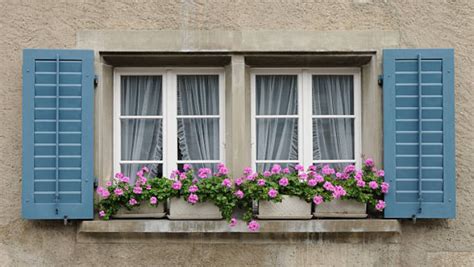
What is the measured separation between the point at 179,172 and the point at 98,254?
2.98ft

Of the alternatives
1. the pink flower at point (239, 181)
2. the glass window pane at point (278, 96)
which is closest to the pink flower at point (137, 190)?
the pink flower at point (239, 181)

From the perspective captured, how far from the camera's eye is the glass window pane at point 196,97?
5.41 meters

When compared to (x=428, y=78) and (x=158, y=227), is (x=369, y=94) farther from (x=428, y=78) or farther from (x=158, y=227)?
(x=158, y=227)

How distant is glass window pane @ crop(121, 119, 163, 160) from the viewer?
17.6ft

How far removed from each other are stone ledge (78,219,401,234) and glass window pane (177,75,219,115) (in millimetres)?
958

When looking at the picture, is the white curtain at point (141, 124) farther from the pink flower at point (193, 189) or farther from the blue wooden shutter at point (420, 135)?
the blue wooden shutter at point (420, 135)

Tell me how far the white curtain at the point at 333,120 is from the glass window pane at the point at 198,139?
0.84 metres

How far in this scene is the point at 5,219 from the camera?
510cm

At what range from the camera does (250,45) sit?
516cm

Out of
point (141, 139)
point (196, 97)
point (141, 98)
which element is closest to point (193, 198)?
point (141, 139)

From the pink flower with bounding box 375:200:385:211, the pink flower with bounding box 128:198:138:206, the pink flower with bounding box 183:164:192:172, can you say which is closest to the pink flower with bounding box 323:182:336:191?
the pink flower with bounding box 375:200:385:211

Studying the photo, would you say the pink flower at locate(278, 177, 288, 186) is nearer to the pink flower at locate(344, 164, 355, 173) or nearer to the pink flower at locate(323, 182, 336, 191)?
the pink flower at locate(323, 182, 336, 191)

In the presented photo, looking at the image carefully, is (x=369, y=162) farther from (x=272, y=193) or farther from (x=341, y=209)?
(x=272, y=193)

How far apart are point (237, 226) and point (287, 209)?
1.36ft
